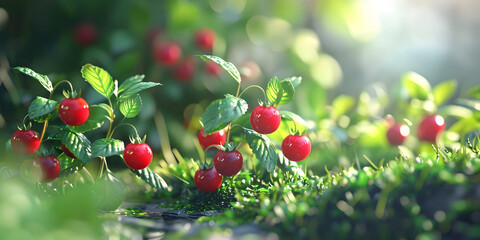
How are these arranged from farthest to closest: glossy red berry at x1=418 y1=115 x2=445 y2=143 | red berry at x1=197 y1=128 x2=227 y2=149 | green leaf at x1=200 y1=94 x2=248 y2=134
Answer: glossy red berry at x1=418 y1=115 x2=445 y2=143, red berry at x1=197 y1=128 x2=227 y2=149, green leaf at x1=200 y1=94 x2=248 y2=134

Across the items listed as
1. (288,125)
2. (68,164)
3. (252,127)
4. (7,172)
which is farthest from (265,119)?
(7,172)

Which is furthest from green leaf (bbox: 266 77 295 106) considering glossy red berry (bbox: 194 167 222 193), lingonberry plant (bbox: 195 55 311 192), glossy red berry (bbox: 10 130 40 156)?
glossy red berry (bbox: 10 130 40 156)

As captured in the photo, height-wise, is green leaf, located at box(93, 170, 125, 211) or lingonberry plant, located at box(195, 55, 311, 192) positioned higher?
lingonberry plant, located at box(195, 55, 311, 192)

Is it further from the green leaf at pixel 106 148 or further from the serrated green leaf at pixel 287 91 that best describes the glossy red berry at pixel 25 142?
the serrated green leaf at pixel 287 91

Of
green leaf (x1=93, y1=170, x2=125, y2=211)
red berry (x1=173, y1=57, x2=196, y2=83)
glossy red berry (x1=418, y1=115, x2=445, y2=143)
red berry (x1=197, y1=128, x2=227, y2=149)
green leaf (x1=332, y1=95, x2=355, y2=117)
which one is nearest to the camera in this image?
green leaf (x1=93, y1=170, x2=125, y2=211)

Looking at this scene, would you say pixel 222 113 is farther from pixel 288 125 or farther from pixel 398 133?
pixel 398 133

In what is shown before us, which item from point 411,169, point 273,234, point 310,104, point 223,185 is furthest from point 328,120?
point 273,234

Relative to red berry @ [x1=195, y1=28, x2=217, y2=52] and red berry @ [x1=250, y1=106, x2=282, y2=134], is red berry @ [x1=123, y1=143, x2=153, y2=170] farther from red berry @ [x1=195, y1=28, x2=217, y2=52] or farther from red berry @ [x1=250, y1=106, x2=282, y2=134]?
red berry @ [x1=195, y1=28, x2=217, y2=52]
